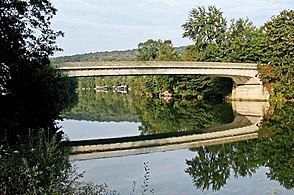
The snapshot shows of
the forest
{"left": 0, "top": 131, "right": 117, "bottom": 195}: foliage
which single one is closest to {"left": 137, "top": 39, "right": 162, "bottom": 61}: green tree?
the forest

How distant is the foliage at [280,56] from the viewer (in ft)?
118

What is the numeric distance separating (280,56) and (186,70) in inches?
333

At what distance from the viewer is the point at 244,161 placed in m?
12.7

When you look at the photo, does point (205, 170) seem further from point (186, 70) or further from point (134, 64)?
point (186, 70)

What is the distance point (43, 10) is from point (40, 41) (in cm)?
115

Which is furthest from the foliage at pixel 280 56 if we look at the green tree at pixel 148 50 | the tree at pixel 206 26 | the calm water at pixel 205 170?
the green tree at pixel 148 50

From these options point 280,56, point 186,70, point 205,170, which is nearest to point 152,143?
point 205,170

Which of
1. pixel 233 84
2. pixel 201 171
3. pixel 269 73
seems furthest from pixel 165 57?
pixel 201 171

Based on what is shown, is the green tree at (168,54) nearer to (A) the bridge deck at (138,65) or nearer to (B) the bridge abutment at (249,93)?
(B) the bridge abutment at (249,93)

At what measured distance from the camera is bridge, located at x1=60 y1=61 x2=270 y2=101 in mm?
31188

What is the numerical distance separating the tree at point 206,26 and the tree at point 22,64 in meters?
31.9

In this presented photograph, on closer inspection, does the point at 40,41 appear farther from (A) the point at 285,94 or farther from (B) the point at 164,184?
(A) the point at 285,94

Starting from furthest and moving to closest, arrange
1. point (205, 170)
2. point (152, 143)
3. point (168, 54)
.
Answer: point (168, 54), point (152, 143), point (205, 170)

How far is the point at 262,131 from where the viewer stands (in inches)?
766
